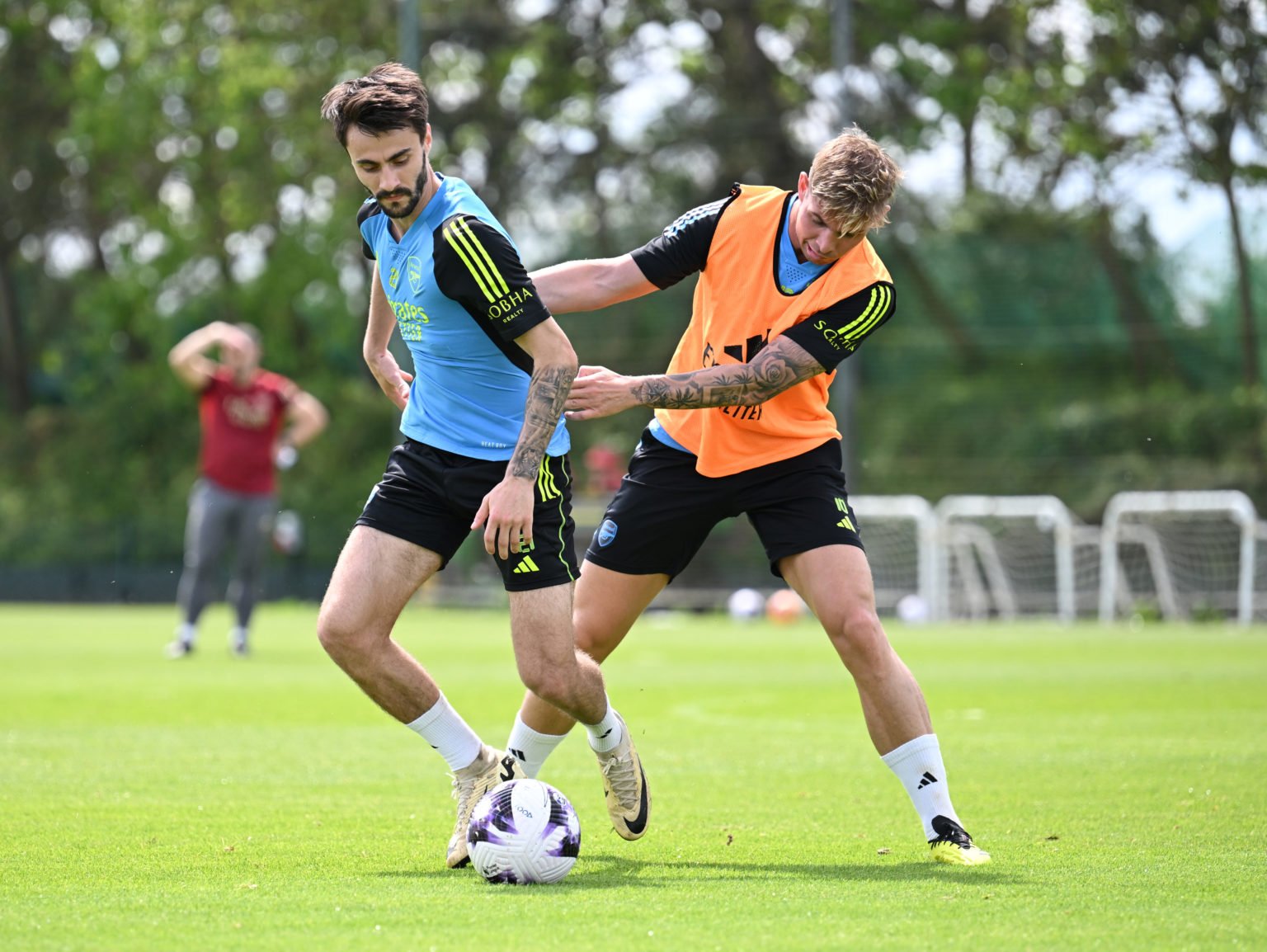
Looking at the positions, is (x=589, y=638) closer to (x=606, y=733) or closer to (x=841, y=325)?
(x=606, y=733)

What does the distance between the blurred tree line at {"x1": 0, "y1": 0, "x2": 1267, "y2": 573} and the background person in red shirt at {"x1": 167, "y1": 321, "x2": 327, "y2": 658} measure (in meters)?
11.8

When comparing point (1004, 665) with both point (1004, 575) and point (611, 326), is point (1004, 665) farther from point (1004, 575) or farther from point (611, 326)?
point (611, 326)

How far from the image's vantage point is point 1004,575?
77.6 ft

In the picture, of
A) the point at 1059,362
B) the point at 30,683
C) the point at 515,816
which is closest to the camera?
the point at 515,816

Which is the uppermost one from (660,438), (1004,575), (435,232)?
(435,232)

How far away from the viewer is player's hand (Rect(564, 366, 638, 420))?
5.45 m

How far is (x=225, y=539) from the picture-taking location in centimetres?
1496

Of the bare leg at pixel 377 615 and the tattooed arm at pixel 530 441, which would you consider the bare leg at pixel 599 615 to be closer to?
the bare leg at pixel 377 615

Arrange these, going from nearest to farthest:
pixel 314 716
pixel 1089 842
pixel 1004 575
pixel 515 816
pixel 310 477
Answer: pixel 515 816, pixel 1089 842, pixel 314 716, pixel 1004 575, pixel 310 477

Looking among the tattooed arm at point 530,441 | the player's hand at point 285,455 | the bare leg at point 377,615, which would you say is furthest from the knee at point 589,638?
the player's hand at point 285,455

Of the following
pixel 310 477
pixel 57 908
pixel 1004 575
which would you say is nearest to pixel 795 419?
pixel 57 908

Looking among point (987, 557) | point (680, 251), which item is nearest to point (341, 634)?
point (680, 251)

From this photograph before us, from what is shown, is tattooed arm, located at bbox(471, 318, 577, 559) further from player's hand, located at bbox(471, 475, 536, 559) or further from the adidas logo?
the adidas logo

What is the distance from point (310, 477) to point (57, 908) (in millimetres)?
28429
